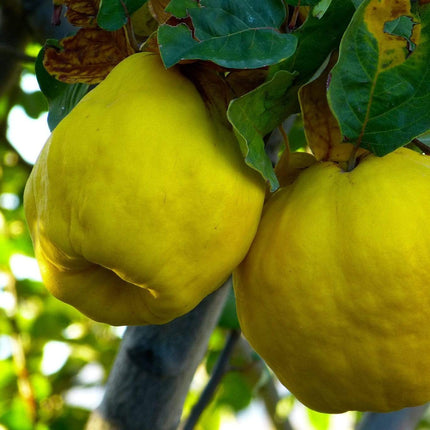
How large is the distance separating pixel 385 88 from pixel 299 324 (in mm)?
270

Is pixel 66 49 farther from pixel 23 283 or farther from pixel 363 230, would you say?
pixel 23 283

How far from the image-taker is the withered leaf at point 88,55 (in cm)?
86

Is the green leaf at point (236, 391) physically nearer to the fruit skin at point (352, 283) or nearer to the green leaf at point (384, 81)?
the fruit skin at point (352, 283)

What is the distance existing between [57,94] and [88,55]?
0.43 feet

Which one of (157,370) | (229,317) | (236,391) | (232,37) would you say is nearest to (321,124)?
(232,37)

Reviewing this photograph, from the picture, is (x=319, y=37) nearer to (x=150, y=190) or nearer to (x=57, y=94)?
(x=150, y=190)

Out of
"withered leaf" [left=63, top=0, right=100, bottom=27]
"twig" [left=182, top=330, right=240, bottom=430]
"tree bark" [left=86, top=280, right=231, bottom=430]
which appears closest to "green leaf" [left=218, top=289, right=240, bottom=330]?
"twig" [left=182, top=330, right=240, bottom=430]

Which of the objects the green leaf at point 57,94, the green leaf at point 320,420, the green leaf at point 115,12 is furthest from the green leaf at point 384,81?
the green leaf at point 320,420

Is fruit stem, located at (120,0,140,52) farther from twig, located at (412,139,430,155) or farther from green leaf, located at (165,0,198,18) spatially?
twig, located at (412,139,430,155)

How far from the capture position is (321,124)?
0.83m

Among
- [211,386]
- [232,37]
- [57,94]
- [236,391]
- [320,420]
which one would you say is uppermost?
[232,37]

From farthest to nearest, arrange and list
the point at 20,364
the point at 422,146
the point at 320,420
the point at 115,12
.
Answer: the point at 320,420 < the point at 20,364 < the point at 422,146 < the point at 115,12

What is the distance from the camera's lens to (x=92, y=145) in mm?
708

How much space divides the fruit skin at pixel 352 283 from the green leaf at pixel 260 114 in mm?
71
